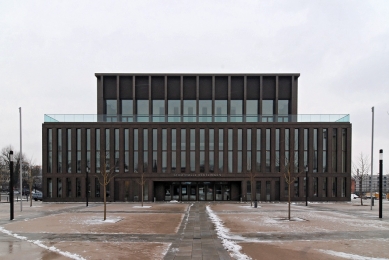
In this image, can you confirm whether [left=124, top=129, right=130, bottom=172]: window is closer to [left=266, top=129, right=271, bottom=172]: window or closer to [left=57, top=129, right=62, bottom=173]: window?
[left=57, top=129, right=62, bottom=173]: window

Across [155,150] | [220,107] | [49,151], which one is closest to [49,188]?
[49,151]

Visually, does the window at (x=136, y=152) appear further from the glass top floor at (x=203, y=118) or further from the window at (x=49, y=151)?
the window at (x=49, y=151)

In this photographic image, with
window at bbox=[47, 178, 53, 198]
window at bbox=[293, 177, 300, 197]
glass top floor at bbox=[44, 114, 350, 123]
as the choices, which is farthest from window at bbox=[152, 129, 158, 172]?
window at bbox=[293, 177, 300, 197]

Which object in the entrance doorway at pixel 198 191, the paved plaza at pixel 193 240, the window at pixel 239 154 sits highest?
the window at pixel 239 154

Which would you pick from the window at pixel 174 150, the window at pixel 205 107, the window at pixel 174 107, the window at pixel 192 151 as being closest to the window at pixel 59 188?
the window at pixel 174 150

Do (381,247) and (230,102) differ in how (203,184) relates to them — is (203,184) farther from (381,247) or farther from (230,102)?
(381,247)

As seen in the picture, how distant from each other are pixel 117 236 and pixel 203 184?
29599 millimetres

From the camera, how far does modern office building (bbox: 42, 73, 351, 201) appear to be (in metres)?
43.2

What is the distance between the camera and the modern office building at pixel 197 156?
43.2 meters

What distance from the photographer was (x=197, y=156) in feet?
143

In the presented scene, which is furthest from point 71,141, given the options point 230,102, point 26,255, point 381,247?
point 381,247

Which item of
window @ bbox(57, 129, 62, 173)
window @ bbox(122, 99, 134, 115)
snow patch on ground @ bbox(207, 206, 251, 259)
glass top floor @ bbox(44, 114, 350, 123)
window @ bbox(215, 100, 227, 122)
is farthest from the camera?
window @ bbox(122, 99, 134, 115)

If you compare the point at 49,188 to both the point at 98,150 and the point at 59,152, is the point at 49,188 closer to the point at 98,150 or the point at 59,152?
the point at 59,152

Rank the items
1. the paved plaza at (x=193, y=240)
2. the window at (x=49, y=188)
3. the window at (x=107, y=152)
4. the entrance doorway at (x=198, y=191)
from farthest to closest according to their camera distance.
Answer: the entrance doorway at (x=198, y=191), the window at (x=107, y=152), the window at (x=49, y=188), the paved plaza at (x=193, y=240)
